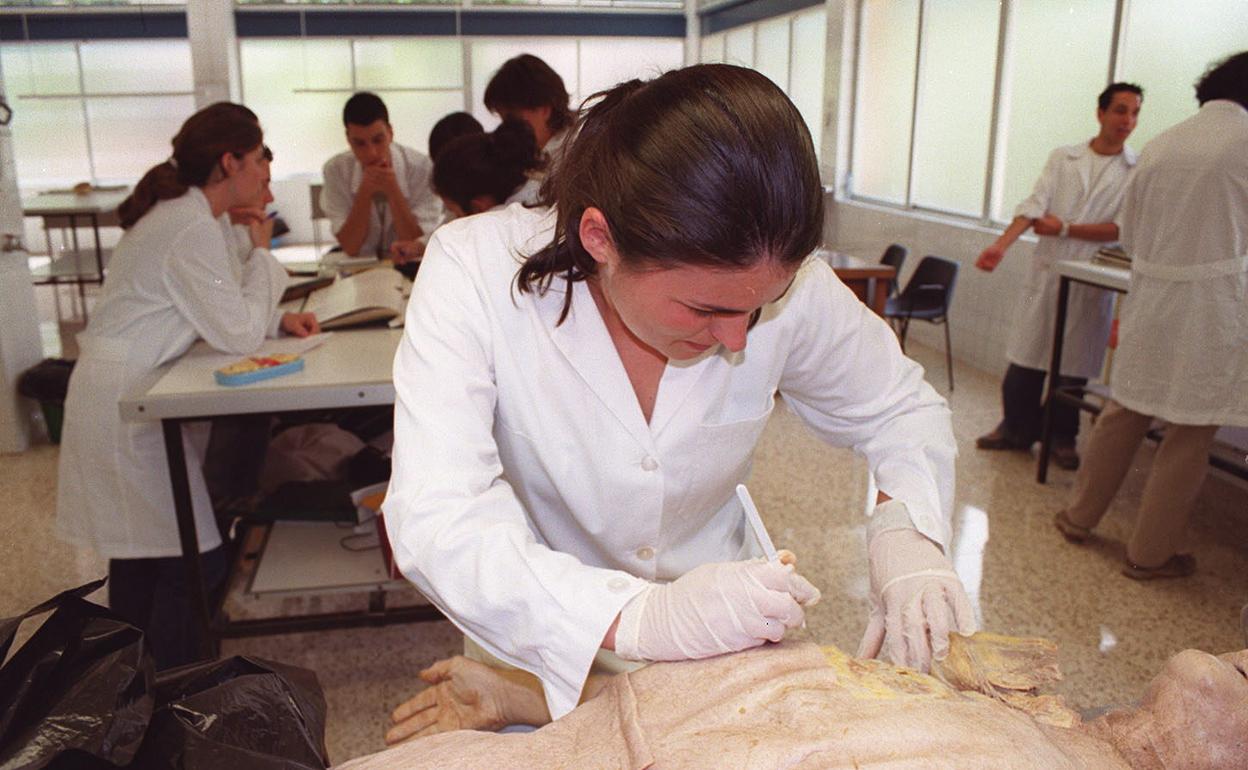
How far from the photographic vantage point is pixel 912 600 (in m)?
1.12

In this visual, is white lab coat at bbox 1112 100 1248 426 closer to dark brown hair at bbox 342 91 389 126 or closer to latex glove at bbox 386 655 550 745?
latex glove at bbox 386 655 550 745

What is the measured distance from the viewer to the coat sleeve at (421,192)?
3949 mm

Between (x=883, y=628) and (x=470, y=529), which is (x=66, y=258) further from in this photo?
(x=883, y=628)

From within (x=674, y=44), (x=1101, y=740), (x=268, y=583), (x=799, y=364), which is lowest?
(x=268, y=583)

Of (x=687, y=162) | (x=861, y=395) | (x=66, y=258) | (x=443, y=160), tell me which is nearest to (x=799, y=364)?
(x=861, y=395)

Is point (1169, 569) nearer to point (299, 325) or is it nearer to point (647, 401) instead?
point (647, 401)

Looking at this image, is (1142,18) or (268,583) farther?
(1142,18)

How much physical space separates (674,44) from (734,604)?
201 cm

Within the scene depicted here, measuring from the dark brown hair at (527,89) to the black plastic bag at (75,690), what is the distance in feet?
6.96

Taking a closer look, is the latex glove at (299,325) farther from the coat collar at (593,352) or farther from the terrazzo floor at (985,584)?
the coat collar at (593,352)

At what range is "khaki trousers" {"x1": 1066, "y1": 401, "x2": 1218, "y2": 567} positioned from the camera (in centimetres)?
193

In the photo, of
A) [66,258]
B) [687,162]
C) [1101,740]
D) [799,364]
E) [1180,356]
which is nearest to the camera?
[687,162]

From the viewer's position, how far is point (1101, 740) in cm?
106

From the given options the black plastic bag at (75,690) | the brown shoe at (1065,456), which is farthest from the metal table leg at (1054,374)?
the black plastic bag at (75,690)
